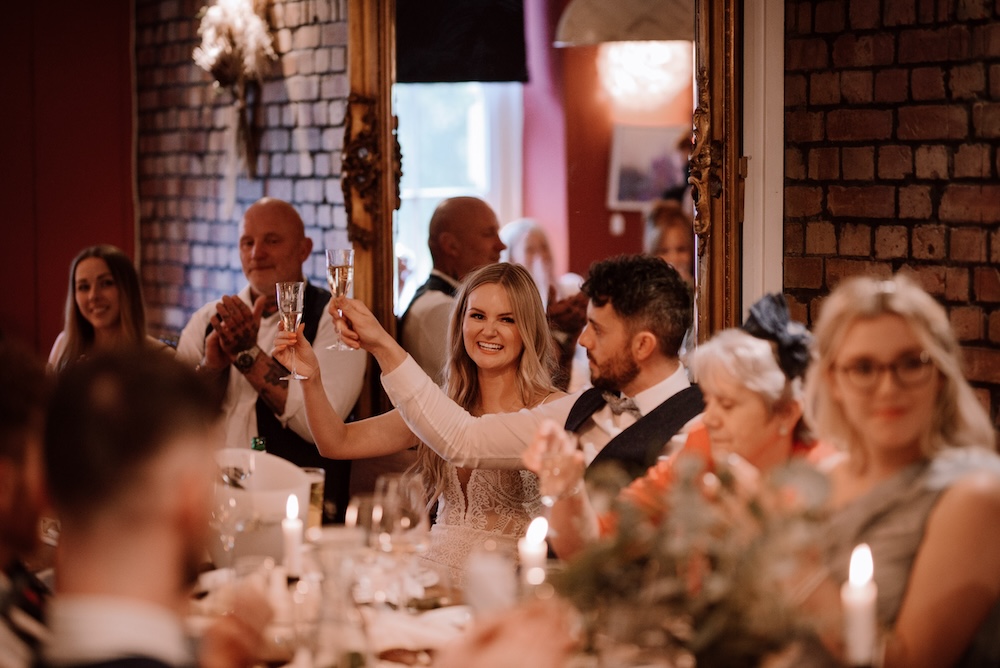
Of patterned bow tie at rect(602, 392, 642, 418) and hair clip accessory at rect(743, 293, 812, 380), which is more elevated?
hair clip accessory at rect(743, 293, 812, 380)

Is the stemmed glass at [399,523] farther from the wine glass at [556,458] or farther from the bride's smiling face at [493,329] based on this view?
the bride's smiling face at [493,329]

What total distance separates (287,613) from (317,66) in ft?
9.43

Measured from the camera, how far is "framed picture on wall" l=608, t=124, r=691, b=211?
4348 millimetres

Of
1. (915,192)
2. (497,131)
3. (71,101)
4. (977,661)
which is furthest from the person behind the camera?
(71,101)

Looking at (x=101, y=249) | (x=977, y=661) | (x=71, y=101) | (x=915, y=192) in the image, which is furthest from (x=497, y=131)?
(x=977, y=661)

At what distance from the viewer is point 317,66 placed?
4.49 m

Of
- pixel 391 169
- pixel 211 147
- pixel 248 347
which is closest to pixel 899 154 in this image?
pixel 391 169

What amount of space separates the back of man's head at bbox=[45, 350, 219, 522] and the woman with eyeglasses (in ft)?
3.12

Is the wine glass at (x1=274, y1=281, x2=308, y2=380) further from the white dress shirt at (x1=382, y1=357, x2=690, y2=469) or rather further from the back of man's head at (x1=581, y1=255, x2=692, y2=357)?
the back of man's head at (x1=581, y1=255, x2=692, y2=357)

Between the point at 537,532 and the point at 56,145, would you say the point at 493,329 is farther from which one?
the point at 56,145

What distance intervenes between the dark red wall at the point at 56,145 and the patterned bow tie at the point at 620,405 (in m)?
3.46

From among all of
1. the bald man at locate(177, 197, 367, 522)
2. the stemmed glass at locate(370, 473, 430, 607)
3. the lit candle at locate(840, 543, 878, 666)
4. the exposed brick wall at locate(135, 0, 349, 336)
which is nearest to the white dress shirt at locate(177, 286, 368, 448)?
the bald man at locate(177, 197, 367, 522)

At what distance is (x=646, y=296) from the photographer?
2.78m

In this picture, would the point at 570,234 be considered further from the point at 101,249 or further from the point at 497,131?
the point at 101,249
